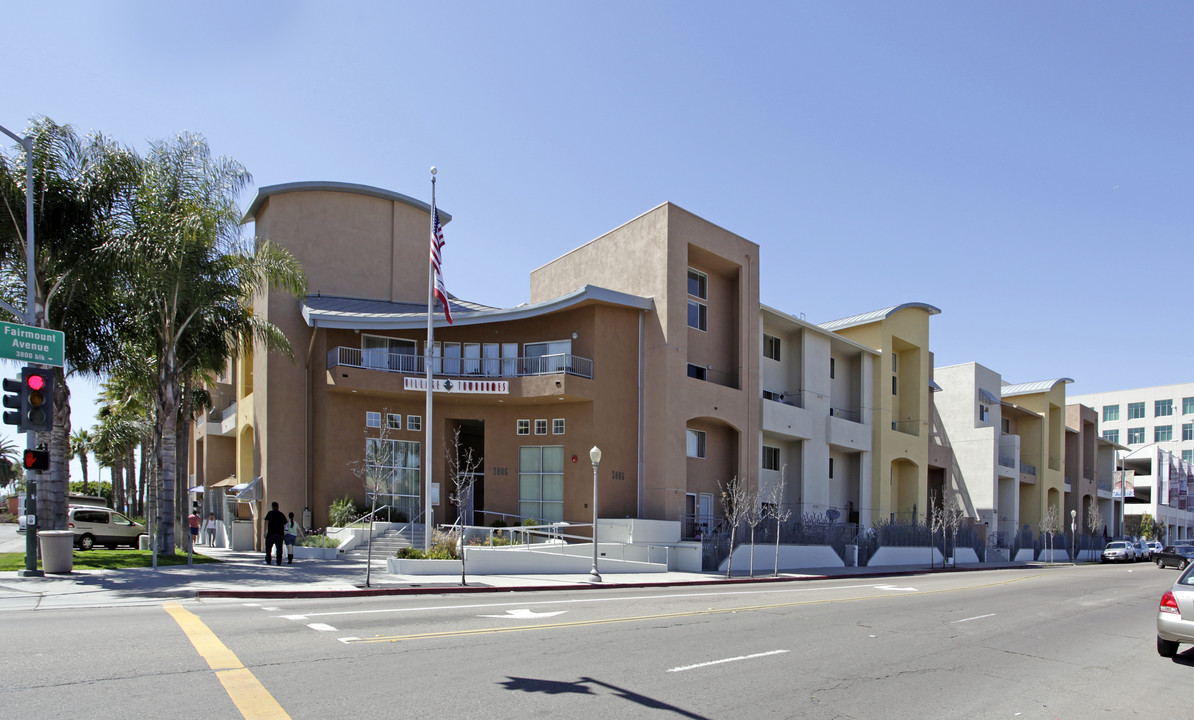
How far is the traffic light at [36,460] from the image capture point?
18.2m

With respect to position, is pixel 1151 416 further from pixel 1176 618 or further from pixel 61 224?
pixel 61 224

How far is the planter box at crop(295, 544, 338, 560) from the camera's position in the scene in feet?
91.6

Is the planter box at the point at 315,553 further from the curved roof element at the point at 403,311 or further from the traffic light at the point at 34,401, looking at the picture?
the traffic light at the point at 34,401

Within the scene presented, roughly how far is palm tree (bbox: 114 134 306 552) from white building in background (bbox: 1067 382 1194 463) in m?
106

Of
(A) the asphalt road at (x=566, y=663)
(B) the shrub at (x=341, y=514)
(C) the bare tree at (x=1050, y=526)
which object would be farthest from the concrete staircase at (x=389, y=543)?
(C) the bare tree at (x=1050, y=526)

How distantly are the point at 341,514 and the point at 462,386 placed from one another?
6.57m

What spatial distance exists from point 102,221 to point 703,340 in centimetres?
2428

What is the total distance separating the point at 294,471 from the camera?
106 ft

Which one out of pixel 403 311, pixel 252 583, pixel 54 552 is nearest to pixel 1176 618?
pixel 252 583

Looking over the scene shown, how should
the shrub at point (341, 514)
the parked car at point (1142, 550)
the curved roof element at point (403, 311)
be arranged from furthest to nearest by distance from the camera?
the parked car at point (1142, 550)
the curved roof element at point (403, 311)
the shrub at point (341, 514)

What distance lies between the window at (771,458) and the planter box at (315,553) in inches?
897

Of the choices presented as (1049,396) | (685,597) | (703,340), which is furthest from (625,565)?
(1049,396)

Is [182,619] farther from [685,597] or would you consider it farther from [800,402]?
[800,402]

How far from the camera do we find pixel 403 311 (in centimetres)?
3612
